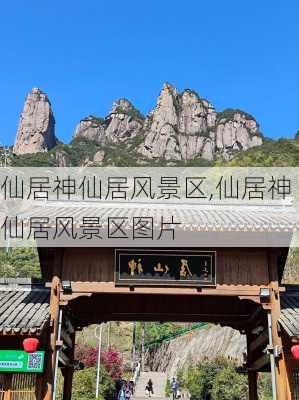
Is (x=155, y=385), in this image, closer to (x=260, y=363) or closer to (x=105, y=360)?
(x=105, y=360)

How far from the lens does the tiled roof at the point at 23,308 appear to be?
11.4 m

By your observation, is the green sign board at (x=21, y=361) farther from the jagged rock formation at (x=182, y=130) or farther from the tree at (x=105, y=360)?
the jagged rock formation at (x=182, y=130)

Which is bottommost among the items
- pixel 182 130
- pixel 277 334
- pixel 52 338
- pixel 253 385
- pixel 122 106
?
pixel 253 385

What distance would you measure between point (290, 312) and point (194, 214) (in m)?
3.67

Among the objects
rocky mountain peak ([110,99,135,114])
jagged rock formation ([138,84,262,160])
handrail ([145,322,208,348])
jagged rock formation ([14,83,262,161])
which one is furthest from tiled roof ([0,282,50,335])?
rocky mountain peak ([110,99,135,114])

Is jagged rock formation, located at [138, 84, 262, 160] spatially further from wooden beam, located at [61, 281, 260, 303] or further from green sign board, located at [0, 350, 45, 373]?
green sign board, located at [0, 350, 45, 373]

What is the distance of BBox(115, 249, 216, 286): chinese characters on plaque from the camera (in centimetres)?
1262

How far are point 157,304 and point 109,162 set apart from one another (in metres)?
134

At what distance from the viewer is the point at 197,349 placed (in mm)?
46500

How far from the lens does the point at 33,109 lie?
164625mm

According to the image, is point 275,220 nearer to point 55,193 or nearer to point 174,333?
point 55,193

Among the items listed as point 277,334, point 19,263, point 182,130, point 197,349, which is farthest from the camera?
point 182,130

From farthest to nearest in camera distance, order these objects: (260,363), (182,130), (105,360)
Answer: (182,130) → (105,360) → (260,363)

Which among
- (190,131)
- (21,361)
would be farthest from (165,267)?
(190,131)
